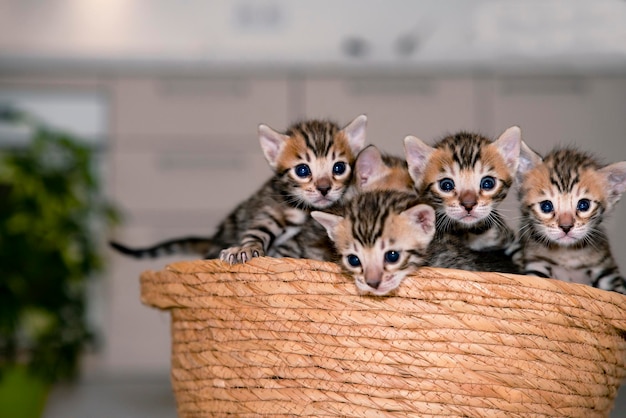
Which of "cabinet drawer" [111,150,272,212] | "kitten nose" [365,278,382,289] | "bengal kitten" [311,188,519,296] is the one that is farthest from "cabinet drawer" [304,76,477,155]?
"kitten nose" [365,278,382,289]

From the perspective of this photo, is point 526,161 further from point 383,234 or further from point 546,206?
point 383,234

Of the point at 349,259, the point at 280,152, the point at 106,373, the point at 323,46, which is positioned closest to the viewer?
the point at 349,259

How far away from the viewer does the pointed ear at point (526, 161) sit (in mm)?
1252

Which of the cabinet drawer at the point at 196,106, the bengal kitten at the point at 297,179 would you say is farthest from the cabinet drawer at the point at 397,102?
the bengal kitten at the point at 297,179

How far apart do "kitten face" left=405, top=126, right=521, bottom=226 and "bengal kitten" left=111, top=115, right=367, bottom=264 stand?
0.48 ft

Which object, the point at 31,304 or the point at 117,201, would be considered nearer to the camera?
the point at 31,304

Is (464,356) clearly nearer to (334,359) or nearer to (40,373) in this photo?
(334,359)

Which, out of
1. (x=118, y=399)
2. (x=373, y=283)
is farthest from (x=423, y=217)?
(x=118, y=399)

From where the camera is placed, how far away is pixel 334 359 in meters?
0.95

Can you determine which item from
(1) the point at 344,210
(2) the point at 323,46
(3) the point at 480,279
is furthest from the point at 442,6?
(3) the point at 480,279

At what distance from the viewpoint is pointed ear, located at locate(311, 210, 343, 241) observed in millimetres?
1122

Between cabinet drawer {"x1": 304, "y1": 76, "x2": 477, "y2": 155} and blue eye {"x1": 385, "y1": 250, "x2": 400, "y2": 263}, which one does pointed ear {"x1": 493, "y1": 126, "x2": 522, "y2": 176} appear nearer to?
blue eye {"x1": 385, "y1": 250, "x2": 400, "y2": 263}

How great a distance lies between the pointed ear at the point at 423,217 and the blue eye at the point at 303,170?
0.33 metres

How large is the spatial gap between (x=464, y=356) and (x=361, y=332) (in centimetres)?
13
